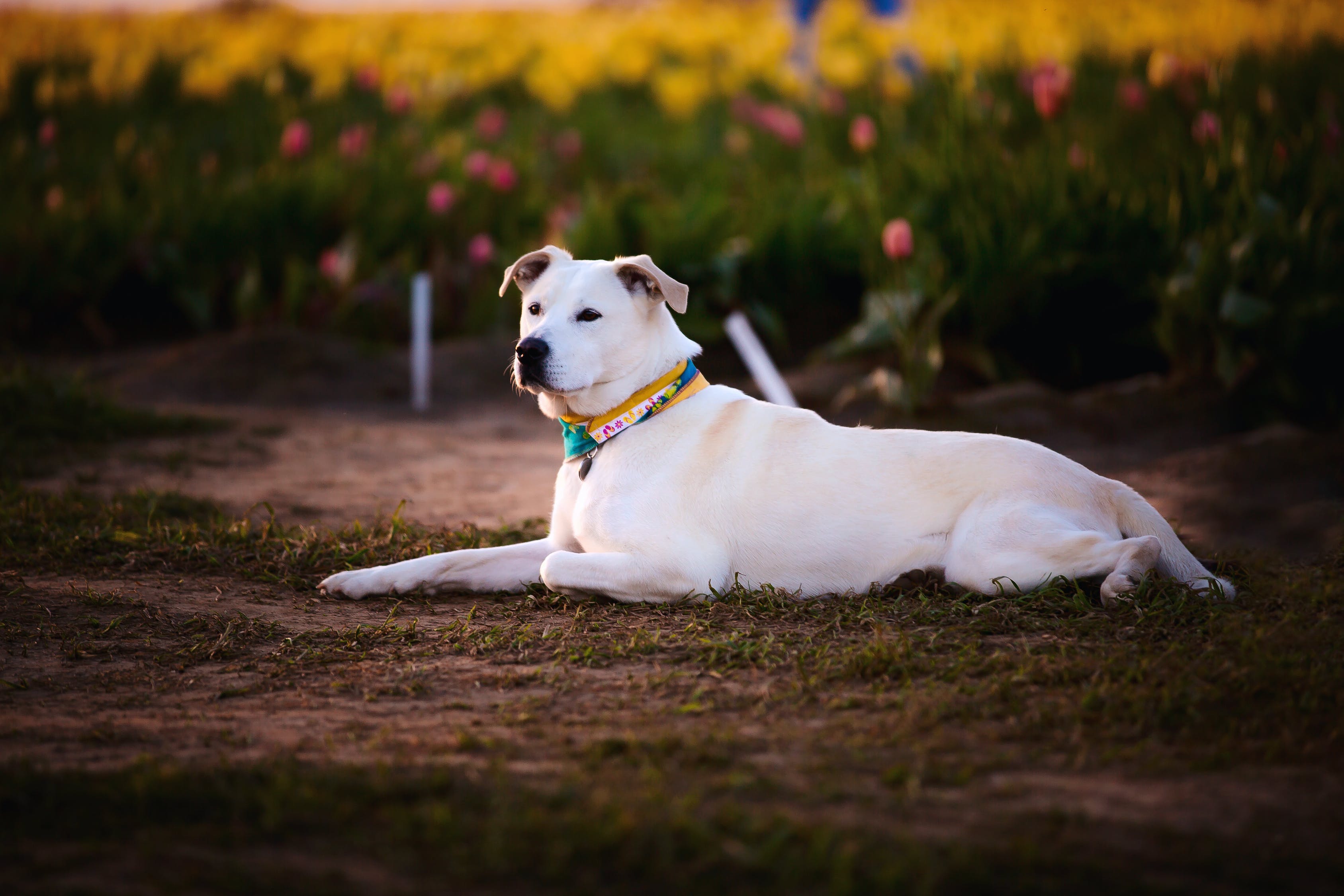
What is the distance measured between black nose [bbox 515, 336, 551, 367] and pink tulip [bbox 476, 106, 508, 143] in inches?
377

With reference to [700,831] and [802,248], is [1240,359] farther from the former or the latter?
[700,831]

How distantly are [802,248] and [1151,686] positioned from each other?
7.04 meters

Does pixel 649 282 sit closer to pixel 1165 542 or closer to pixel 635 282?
pixel 635 282

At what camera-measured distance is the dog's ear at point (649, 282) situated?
452cm

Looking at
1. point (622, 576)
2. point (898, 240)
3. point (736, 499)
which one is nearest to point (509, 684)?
point (622, 576)

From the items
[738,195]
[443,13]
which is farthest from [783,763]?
[443,13]

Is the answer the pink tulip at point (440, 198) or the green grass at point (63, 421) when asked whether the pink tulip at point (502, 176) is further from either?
the green grass at point (63, 421)

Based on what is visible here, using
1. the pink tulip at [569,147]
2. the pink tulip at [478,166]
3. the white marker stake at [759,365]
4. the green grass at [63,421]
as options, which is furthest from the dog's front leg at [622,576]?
the pink tulip at [569,147]

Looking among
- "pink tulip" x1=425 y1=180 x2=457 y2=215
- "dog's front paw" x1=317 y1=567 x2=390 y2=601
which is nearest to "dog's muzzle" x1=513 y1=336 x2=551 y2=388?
"dog's front paw" x1=317 y1=567 x2=390 y2=601

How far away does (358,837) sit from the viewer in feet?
8.23

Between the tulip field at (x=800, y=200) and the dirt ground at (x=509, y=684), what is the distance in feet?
3.65

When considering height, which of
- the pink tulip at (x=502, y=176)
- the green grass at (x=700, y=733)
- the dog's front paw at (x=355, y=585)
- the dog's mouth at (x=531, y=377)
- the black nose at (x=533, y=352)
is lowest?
the dog's front paw at (x=355, y=585)

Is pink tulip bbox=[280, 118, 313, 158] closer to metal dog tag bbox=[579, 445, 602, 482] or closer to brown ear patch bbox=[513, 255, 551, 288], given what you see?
brown ear patch bbox=[513, 255, 551, 288]

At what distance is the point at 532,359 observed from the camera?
14.3 ft
